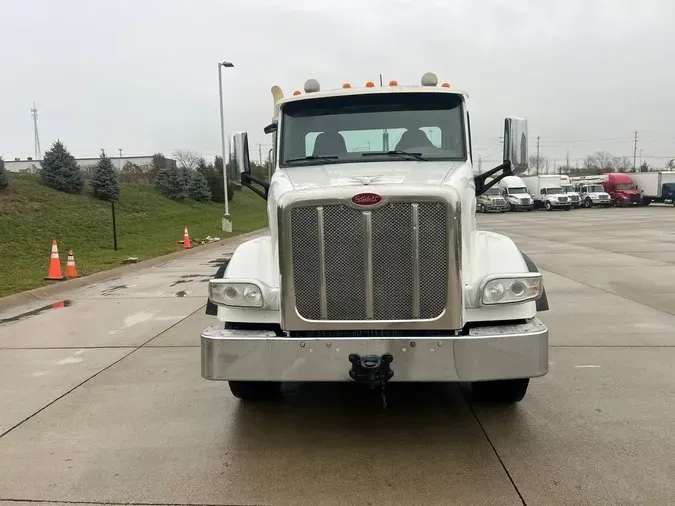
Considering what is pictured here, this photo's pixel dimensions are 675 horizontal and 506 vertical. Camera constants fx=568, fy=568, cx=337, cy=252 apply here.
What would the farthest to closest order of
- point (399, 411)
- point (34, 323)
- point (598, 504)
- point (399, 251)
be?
point (34, 323), point (399, 411), point (399, 251), point (598, 504)

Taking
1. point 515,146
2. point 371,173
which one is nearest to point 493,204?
point 515,146

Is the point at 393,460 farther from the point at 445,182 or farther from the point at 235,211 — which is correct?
the point at 235,211

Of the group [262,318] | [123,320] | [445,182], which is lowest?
[123,320]

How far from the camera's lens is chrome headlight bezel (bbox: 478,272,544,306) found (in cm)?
364

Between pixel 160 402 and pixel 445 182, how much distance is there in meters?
2.98

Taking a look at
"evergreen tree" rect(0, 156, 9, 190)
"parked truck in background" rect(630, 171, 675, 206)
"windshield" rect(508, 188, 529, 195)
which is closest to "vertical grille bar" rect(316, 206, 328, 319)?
"evergreen tree" rect(0, 156, 9, 190)

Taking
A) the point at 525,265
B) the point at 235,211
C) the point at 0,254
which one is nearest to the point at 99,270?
the point at 0,254

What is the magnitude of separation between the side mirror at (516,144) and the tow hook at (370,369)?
7.67 feet

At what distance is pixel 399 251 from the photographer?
11.5ft

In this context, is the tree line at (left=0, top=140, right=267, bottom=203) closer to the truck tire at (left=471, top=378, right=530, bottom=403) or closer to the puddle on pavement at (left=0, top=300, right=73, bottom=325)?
the truck tire at (left=471, top=378, right=530, bottom=403)

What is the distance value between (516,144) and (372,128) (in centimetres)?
124

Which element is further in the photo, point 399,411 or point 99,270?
point 99,270

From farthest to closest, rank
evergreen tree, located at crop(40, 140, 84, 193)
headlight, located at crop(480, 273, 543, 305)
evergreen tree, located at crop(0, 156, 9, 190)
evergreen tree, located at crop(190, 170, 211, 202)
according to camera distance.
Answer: evergreen tree, located at crop(190, 170, 211, 202) < evergreen tree, located at crop(40, 140, 84, 193) < evergreen tree, located at crop(0, 156, 9, 190) < headlight, located at crop(480, 273, 543, 305)

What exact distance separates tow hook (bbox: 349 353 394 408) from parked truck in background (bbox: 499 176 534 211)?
153 feet
